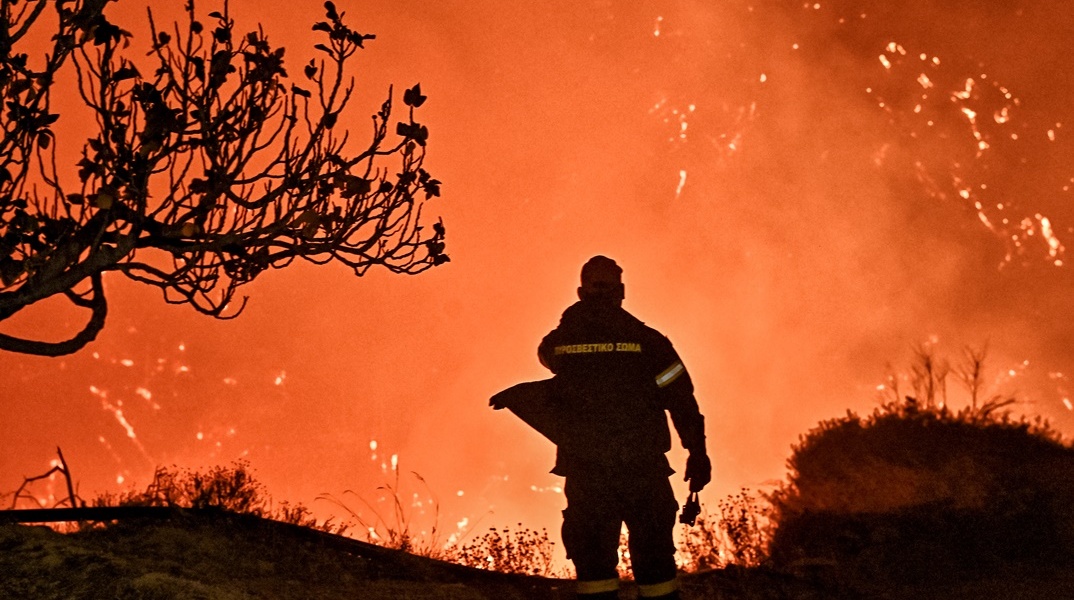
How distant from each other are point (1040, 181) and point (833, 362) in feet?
34.5

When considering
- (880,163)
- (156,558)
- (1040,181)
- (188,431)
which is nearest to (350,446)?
(188,431)

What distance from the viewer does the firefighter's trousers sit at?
254 inches

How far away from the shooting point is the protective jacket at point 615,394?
21.7 feet

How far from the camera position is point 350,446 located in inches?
2549

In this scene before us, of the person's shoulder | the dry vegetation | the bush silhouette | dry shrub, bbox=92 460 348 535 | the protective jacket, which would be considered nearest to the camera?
the protective jacket

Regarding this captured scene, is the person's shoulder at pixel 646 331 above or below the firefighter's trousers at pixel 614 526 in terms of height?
above

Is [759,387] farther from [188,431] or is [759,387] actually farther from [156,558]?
[188,431]

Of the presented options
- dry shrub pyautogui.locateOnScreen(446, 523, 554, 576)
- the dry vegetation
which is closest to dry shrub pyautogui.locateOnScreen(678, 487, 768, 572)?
the dry vegetation

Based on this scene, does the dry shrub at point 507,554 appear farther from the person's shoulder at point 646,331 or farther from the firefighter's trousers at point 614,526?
the person's shoulder at point 646,331

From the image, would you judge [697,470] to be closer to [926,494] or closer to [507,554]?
[507,554]

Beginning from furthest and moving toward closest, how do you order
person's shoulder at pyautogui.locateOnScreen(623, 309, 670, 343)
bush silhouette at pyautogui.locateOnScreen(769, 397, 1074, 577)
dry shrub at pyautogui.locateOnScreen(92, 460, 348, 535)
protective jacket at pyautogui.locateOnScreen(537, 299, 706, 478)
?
1. bush silhouette at pyautogui.locateOnScreen(769, 397, 1074, 577)
2. dry shrub at pyautogui.locateOnScreen(92, 460, 348, 535)
3. person's shoulder at pyautogui.locateOnScreen(623, 309, 670, 343)
4. protective jacket at pyautogui.locateOnScreen(537, 299, 706, 478)

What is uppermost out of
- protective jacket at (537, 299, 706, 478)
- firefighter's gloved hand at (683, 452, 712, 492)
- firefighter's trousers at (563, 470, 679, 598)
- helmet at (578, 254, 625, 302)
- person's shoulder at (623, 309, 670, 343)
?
helmet at (578, 254, 625, 302)

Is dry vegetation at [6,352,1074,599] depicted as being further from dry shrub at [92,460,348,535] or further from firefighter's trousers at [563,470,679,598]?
firefighter's trousers at [563,470,679,598]

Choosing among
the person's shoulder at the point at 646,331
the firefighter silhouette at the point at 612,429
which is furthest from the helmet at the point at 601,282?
the person's shoulder at the point at 646,331
